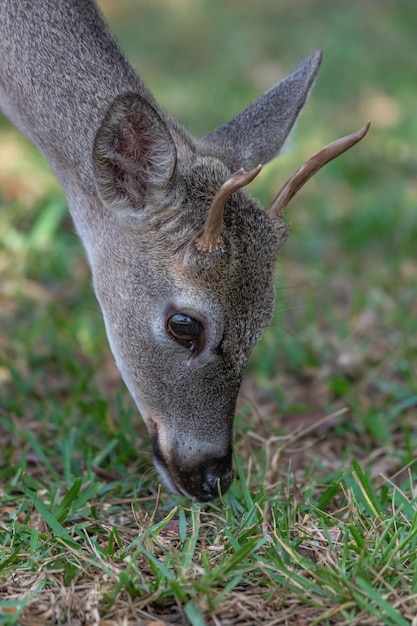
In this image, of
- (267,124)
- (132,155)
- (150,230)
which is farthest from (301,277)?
(132,155)

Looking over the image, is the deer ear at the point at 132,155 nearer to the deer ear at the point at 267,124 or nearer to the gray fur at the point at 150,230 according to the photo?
the gray fur at the point at 150,230

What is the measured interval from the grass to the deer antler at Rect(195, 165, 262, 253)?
976mm

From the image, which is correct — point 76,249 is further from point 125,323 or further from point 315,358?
point 125,323

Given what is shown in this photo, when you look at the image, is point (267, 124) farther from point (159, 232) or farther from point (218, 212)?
point (218, 212)

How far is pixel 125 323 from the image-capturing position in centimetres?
401

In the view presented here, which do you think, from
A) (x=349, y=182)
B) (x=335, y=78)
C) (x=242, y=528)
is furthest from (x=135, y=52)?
(x=242, y=528)

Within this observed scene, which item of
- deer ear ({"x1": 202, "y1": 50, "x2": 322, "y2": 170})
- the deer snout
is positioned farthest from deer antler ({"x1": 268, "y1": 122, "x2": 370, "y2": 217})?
the deer snout

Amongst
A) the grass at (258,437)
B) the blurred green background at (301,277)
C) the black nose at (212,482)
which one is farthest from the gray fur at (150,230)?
the blurred green background at (301,277)

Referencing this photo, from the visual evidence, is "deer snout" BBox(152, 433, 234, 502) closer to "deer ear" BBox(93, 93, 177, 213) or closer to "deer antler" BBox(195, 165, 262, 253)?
"deer antler" BBox(195, 165, 262, 253)

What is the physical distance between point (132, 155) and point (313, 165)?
74 centimetres

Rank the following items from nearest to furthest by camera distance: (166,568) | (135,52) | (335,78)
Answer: (166,568) → (335,78) → (135,52)

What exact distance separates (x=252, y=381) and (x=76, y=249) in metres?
2.16

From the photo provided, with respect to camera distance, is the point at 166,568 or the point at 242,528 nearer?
the point at 166,568

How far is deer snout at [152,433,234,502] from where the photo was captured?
12.5 feet
